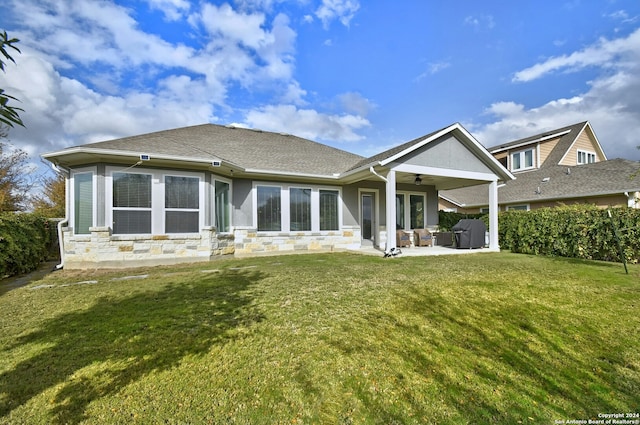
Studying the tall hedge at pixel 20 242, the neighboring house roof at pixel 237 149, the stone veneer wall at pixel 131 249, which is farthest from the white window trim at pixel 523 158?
the tall hedge at pixel 20 242

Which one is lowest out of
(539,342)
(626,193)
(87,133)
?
(539,342)

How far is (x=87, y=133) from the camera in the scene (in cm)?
2409

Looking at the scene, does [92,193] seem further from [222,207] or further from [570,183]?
[570,183]

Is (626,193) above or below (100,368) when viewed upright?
above

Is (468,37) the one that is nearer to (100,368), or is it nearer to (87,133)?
(100,368)

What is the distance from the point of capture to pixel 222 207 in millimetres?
9273

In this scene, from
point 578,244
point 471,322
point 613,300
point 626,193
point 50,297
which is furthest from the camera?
point 626,193

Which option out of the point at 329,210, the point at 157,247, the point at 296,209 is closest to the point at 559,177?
the point at 329,210

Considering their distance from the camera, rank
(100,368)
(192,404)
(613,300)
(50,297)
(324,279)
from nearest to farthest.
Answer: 1. (192,404)
2. (100,368)
3. (613,300)
4. (50,297)
5. (324,279)

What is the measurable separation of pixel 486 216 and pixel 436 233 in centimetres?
226

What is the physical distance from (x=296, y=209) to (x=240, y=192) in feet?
7.00

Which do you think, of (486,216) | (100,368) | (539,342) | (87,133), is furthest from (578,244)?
(87,133)

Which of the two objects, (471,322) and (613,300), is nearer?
(471,322)

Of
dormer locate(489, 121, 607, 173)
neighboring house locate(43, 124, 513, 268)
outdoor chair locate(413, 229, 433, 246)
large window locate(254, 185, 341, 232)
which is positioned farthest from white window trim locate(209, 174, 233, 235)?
dormer locate(489, 121, 607, 173)
